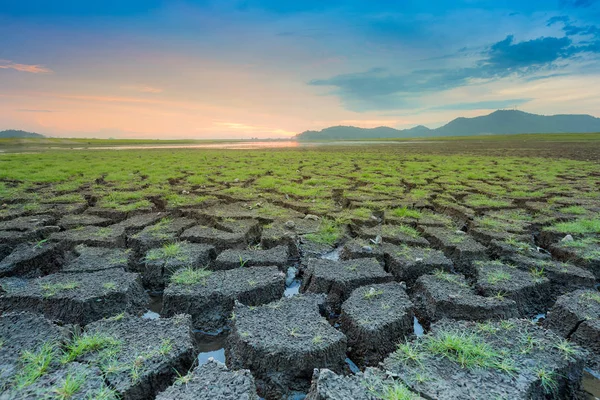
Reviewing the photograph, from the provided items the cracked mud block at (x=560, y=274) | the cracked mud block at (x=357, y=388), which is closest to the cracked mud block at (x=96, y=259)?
the cracked mud block at (x=357, y=388)

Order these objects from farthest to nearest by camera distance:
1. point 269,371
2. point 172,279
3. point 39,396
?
point 172,279, point 269,371, point 39,396

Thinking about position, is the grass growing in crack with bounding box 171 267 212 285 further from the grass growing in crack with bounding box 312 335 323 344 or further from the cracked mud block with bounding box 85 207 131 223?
the cracked mud block with bounding box 85 207 131 223

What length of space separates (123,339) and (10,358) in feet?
1.51

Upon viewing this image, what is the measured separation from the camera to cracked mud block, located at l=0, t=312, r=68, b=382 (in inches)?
58.4

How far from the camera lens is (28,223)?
375cm

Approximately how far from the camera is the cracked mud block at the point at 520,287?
2314 millimetres

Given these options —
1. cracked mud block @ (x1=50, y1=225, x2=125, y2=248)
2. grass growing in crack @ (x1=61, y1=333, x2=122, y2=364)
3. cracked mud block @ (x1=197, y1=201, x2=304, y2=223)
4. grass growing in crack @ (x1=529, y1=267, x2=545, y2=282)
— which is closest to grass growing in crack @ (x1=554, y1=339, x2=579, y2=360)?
grass growing in crack @ (x1=529, y1=267, x2=545, y2=282)

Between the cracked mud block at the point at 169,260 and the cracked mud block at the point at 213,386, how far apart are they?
4.29 feet

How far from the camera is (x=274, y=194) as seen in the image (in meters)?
5.82

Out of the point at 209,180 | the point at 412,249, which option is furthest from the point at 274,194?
the point at 412,249

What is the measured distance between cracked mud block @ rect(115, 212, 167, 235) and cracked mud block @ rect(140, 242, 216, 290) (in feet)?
2.65

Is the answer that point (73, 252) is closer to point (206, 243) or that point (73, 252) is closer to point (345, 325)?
point (206, 243)

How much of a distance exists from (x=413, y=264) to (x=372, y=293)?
2.27ft

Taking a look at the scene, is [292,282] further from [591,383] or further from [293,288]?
[591,383]
